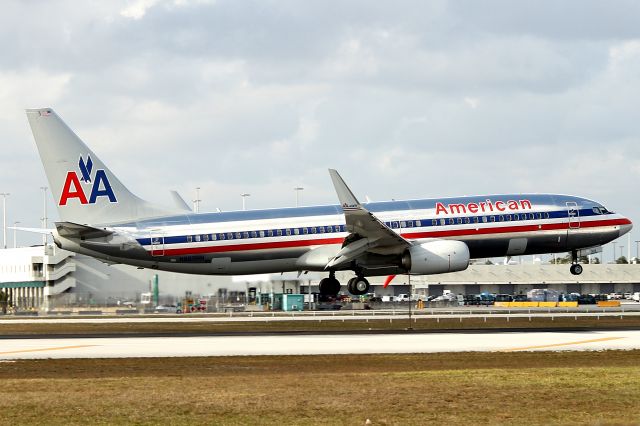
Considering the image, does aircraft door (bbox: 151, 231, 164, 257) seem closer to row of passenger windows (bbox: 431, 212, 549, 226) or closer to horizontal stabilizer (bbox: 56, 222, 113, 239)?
horizontal stabilizer (bbox: 56, 222, 113, 239)

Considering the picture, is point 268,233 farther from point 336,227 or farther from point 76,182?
point 76,182

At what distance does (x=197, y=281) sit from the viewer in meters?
80.6

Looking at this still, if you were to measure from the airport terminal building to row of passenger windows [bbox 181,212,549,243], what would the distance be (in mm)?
5279

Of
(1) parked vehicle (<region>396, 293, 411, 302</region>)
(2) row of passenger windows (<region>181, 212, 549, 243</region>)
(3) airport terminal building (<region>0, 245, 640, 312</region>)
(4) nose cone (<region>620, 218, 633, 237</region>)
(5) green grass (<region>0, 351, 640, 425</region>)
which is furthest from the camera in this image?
(1) parked vehicle (<region>396, 293, 411, 302</region>)

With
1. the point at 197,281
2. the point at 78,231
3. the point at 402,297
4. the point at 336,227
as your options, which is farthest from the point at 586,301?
the point at 78,231

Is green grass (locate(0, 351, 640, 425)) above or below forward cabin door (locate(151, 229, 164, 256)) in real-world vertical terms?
below

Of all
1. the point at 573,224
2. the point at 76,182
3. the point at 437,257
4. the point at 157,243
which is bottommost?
the point at 437,257

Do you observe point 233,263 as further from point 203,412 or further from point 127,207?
point 203,412

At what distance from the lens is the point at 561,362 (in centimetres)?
3972

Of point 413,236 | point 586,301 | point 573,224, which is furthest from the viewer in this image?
point 586,301

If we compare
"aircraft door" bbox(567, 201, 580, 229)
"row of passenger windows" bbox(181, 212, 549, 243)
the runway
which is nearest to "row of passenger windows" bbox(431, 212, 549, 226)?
"row of passenger windows" bbox(181, 212, 549, 243)

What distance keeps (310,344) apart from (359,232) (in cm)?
1882

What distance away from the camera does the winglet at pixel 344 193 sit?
2493 inches

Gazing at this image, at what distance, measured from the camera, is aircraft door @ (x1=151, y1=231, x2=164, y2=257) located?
219ft
